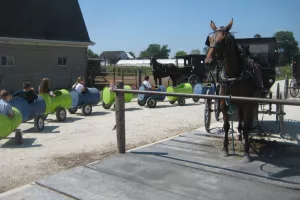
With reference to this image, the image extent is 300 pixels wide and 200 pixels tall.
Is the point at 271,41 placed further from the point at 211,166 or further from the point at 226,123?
the point at 211,166

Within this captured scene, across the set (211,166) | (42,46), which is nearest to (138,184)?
(211,166)

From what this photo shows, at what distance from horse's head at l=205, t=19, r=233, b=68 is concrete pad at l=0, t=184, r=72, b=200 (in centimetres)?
304

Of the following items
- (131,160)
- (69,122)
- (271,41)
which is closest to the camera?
(131,160)

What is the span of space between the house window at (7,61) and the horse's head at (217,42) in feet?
65.2

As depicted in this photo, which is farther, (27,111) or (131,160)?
(27,111)

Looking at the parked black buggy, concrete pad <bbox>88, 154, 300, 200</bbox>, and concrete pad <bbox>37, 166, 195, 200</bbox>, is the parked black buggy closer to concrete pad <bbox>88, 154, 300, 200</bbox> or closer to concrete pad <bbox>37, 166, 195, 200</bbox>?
concrete pad <bbox>88, 154, 300, 200</bbox>

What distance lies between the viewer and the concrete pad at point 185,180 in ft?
14.6

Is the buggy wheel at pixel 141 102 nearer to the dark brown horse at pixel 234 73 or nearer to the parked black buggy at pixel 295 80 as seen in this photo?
the dark brown horse at pixel 234 73

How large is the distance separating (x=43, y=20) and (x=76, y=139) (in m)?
19.8

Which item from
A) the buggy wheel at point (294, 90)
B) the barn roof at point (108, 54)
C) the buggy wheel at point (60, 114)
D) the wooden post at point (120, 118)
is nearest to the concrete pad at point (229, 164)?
the wooden post at point (120, 118)

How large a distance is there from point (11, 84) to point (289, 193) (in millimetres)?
21605

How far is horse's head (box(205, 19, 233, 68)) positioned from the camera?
17.8ft

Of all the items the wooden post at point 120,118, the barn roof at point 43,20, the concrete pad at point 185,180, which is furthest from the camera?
the barn roof at point 43,20

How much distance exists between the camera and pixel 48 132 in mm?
9406
